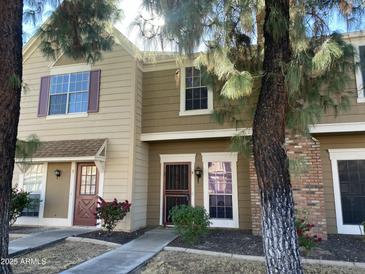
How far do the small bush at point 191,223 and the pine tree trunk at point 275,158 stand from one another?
316 centimetres

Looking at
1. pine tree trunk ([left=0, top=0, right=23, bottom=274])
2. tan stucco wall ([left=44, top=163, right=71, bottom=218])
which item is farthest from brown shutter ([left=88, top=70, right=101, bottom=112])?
pine tree trunk ([left=0, top=0, right=23, bottom=274])

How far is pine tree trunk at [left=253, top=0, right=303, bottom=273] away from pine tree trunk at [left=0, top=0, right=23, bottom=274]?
10.3ft

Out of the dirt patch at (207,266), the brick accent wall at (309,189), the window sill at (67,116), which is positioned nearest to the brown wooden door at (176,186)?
the brick accent wall at (309,189)

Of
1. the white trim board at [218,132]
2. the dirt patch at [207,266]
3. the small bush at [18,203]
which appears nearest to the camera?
the dirt patch at [207,266]

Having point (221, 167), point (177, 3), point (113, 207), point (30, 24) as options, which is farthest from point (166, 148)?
point (177, 3)

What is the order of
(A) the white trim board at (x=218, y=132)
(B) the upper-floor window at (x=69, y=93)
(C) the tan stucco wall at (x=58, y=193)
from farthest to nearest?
(B) the upper-floor window at (x=69, y=93) → (C) the tan stucco wall at (x=58, y=193) → (A) the white trim board at (x=218, y=132)

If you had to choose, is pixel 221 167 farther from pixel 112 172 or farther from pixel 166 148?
pixel 112 172

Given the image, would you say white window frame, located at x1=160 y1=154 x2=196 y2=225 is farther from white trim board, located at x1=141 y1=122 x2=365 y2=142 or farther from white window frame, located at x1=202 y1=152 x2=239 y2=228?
white trim board, located at x1=141 y1=122 x2=365 y2=142

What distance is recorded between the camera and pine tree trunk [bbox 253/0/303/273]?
3605 millimetres

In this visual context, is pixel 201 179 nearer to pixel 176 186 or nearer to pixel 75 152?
pixel 176 186

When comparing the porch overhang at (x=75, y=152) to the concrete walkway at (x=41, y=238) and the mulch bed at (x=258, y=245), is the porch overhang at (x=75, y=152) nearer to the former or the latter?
the concrete walkway at (x=41, y=238)

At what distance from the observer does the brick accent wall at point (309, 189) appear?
705 centimetres

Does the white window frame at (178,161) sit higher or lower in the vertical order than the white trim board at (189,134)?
lower

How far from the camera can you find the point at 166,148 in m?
9.63
